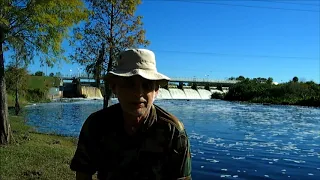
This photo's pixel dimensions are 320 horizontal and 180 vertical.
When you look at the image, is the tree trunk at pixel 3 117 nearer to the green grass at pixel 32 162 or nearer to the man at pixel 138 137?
the green grass at pixel 32 162

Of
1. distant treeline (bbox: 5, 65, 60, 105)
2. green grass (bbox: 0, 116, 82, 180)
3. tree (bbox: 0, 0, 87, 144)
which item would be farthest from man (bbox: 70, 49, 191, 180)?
distant treeline (bbox: 5, 65, 60, 105)

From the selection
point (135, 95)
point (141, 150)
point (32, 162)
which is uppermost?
point (135, 95)

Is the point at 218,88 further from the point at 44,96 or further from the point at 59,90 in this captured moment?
the point at 44,96

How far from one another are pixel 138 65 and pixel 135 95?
20 centimetres

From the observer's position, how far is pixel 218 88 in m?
140

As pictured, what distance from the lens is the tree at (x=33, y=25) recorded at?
1224cm

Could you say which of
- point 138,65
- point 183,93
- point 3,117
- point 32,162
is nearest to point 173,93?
point 183,93

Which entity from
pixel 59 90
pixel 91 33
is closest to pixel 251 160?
pixel 91 33

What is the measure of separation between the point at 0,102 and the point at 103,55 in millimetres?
6196

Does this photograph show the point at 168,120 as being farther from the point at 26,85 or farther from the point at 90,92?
the point at 90,92

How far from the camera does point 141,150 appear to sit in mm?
2498

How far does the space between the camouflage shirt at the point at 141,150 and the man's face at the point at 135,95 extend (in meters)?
0.09

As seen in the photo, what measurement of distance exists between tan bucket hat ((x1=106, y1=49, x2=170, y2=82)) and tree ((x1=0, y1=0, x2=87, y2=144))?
10.4m

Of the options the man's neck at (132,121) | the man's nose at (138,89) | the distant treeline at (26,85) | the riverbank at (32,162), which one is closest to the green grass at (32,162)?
the riverbank at (32,162)
